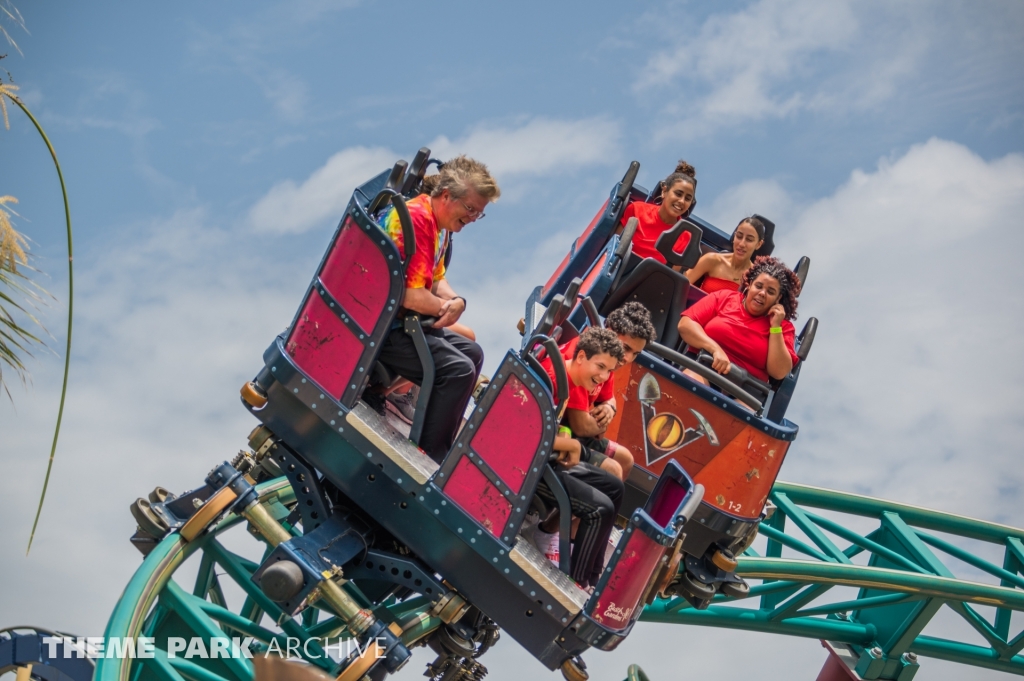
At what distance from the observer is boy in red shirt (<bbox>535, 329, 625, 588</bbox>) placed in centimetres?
369

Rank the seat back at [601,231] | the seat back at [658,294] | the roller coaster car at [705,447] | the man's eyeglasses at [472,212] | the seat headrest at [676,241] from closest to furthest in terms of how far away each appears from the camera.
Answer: the man's eyeglasses at [472,212]
the roller coaster car at [705,447]
the seat back at [658,294]
the seat headrest at [676,241]
the seat back at [601,231]

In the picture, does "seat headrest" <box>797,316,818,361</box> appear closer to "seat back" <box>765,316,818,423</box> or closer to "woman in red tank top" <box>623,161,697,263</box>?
"seat back" <box>765,316,818,423</box>

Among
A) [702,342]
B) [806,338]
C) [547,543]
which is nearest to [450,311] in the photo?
[547,543]

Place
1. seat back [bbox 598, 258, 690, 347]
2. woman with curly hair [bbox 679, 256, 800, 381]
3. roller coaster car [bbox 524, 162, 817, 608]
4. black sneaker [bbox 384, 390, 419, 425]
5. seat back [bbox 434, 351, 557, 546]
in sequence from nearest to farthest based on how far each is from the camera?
1. seat back [bbox 434, 351, 557, 546]
2. black sneaker [bbox 384, 390, 419, 425]
3. roller coaster car [bbox 524, 162, 817, 608]
4. woman with curly hair [bbox 679, 256, 800, 381]
5. seat back [bbox 598, 258, 690, 347]

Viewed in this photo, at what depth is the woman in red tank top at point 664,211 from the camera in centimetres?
572

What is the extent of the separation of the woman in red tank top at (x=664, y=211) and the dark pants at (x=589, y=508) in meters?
2.06

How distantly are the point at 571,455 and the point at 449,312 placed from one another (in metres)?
0.61

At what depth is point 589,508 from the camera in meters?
3.73

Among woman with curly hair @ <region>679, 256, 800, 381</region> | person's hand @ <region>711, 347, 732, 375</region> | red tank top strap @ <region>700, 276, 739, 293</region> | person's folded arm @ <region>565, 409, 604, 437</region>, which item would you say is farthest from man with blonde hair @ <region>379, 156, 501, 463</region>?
red tank top strap @ <region>700, 276, 739, 293</region>

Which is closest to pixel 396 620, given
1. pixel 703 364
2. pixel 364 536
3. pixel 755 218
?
pixel 364 536

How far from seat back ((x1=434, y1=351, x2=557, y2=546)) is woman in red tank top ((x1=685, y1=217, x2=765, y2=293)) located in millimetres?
2162

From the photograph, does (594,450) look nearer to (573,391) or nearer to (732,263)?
(573,391)

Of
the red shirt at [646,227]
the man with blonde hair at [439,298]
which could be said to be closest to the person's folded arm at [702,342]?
the red shirt at [646,227]

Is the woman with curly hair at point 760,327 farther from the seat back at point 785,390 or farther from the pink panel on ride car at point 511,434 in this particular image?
the pink panel on ride car at point 511,434
